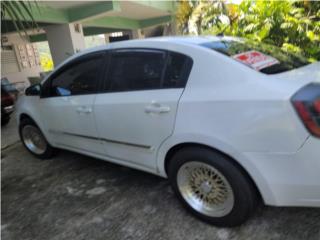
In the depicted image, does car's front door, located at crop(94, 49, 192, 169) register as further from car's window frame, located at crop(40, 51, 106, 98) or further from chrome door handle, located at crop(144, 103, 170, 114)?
car's window frame, located at crop(40, 51, 106, 98)

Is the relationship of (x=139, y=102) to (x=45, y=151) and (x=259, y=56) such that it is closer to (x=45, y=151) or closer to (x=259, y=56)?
(x=259, y=56)

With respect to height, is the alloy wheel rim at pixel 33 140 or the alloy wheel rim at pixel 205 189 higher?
the alloy wheel rim at pixel 205 189

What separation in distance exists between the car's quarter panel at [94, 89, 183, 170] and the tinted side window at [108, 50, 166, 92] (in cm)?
8

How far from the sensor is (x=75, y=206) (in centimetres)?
321

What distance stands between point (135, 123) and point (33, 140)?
2.55 m

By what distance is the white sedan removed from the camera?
2.09 m

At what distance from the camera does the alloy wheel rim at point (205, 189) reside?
249 cm

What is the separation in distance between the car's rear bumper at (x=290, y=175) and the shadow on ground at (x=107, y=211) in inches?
16.0

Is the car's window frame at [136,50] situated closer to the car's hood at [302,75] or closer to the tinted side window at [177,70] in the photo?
the tinted side window at [177,70]

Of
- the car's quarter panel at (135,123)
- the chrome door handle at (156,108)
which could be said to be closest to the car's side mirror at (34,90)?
the car's quarter panel at (135,123)

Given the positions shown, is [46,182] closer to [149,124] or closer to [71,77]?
[71,77]

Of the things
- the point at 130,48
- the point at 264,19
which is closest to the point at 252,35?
the point at 264,19

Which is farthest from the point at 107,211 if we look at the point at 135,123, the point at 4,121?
the point at 4,121

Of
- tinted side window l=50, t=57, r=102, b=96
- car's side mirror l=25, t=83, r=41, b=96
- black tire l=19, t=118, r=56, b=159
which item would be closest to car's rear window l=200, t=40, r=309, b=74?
tinted side window l=50, t=57, r=102, b=96
